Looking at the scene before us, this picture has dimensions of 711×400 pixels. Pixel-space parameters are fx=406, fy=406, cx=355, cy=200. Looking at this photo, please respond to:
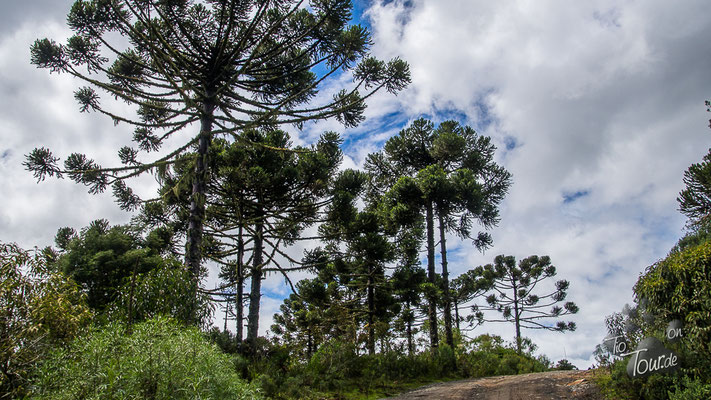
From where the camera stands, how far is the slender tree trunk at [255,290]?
42.9ft

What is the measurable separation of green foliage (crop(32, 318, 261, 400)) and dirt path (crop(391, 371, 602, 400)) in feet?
18.8

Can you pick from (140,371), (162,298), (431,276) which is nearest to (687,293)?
(140,371)

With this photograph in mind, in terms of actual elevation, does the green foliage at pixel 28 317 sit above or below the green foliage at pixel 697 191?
below

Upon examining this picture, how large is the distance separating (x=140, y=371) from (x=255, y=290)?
10046 millimetres

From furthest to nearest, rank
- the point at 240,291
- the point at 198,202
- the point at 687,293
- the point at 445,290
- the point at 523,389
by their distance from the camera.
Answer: the point at 445,290 → the point at 240,291 → the point at 198,202 → the point at 523,389 → the point at 687,293

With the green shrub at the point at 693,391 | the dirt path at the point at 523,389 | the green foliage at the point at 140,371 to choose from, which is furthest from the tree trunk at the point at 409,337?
the green foliage at the point at 140,371

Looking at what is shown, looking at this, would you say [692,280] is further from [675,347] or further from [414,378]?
[414,378]

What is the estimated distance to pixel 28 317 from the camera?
17.3 ft

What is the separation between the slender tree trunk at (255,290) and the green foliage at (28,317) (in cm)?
732

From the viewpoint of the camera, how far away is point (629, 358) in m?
7.36

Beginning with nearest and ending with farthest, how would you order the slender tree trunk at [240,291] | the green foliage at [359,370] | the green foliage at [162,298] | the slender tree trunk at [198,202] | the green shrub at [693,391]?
the green shrub at [693,391] → the green foliage at [162,298] → the green foliage at [359,370] → the slender tree trunk at [198,202] → the slender tree trunk at [240,291]

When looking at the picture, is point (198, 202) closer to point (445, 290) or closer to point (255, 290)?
point (255, 290)

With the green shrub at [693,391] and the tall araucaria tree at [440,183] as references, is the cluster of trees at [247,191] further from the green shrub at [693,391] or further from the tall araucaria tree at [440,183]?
the green shrub at [693,391]

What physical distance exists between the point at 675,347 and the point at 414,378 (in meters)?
7.16
